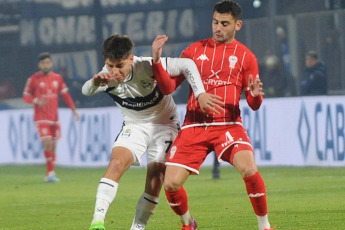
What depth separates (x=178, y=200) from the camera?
933 cm

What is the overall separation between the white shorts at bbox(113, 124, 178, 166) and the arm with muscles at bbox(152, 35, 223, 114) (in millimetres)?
519

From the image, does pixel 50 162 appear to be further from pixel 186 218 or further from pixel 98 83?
pixel 98 83

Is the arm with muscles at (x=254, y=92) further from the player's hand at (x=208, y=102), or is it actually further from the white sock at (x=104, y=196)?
the white sock at (x=104, y=196)

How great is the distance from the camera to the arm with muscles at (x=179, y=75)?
Answer: 884 cm

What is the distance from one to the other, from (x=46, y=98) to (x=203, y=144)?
10949mm

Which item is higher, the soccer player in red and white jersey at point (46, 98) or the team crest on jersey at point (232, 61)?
the team crest on jersey at point (232, 61)

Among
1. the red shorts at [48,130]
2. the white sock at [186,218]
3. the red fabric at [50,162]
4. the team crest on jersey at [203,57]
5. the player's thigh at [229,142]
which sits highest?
the team crest on jersey at [203,57]

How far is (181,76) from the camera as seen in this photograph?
30.6 ft

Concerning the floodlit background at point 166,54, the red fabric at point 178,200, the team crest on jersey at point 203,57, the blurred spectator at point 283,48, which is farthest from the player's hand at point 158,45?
the blurred spectator at point 283,48

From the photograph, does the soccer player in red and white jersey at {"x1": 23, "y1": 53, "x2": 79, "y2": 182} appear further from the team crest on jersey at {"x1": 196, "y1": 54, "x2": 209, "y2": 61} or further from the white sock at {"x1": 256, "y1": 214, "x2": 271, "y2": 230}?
the white sock at {"x1": 256, "y1": 214, "x2": 271, "y2": 230}

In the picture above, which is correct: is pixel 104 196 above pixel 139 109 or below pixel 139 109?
below

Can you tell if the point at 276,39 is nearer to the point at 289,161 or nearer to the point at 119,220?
the point at 289,161

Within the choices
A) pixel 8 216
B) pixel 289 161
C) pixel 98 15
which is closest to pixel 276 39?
pixel 289 161

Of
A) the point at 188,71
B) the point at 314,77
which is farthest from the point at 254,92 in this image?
the point at 314,77
